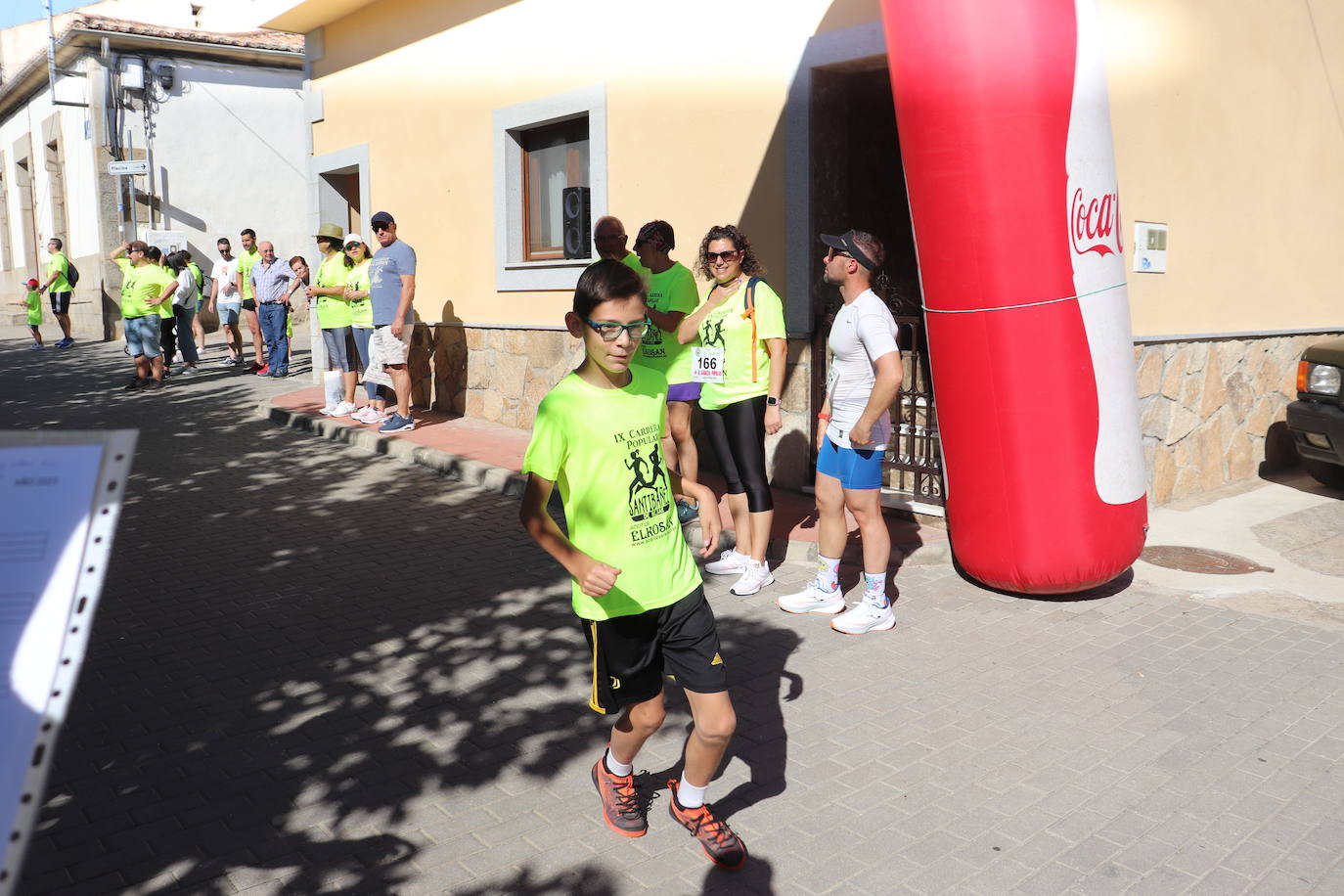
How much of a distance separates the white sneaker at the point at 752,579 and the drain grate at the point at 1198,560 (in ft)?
6.84

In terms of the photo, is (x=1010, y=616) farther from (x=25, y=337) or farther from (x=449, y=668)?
(x=25, y=337)

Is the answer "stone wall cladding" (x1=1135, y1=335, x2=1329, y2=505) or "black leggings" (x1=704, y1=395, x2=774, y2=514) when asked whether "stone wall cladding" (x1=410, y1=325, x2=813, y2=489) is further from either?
"stone wall cladding" (x1=1135, y1=335, x2=1329, y2=505)

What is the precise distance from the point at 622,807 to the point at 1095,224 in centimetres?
362

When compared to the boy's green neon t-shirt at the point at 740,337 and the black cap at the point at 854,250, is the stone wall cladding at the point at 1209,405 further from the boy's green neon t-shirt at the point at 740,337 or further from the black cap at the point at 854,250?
the black cap at the point at 854,250

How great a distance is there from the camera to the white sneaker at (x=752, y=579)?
19.1 ft

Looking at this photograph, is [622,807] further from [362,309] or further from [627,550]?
[362,309]

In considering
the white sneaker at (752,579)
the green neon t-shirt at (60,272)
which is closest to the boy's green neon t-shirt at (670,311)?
the white sneaker at (752,579)

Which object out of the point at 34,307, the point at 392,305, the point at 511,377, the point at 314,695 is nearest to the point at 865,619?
the point at 314,695

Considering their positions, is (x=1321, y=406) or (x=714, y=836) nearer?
(x=714, y=836)

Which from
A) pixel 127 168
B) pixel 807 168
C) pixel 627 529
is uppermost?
pixel 127 168

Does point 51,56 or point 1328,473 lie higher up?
point 51,56

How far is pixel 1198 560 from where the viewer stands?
6.31 m

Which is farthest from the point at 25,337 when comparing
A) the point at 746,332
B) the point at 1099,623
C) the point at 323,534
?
the point at 1099,623

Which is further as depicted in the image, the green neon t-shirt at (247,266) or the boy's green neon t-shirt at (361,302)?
the green neon t-shirt at (247,266)
